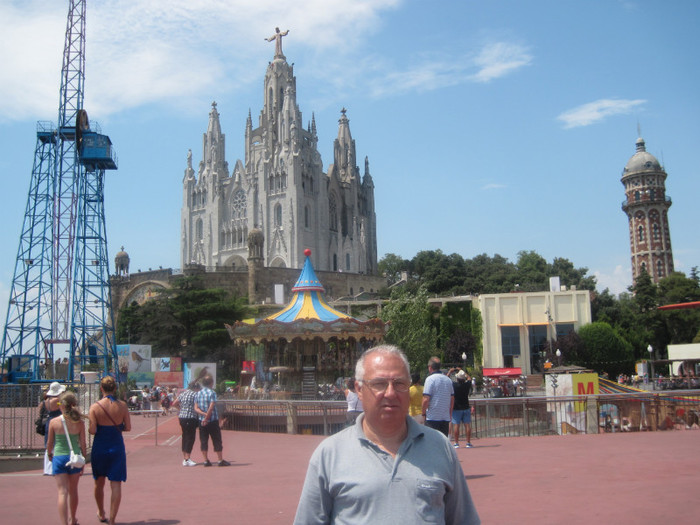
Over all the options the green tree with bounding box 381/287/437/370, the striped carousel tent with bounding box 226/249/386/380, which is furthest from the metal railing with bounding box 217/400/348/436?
the green tree with bounding box 381/287/437/370

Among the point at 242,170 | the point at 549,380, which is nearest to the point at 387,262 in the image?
the point at 242,170

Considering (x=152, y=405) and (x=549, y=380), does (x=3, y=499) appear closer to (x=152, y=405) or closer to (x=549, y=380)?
(x=152, y=405)

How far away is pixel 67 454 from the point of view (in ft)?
21.2

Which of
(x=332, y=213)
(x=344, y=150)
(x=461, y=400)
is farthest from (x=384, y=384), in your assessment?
(x=344, y=150)

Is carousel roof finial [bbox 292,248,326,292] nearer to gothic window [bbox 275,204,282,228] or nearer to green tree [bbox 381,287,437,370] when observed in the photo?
green tree [bbox 381,287,437,370]

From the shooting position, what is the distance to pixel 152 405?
30094 millimetres

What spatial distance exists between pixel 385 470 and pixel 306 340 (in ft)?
75.7

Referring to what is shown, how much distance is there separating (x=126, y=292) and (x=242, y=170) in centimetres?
2204

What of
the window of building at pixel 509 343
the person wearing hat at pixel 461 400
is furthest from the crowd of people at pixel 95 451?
the window of building at pixel 509 343

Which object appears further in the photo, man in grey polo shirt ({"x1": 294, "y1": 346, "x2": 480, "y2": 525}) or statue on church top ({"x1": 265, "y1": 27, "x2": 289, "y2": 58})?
statue on church top ({"x1": 265, "y1": 27, "x2": 289, "y2": 58})

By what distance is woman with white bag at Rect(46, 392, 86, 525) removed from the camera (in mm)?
6325

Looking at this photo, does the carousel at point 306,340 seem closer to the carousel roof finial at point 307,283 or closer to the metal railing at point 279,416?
the carousel roof finial at point 307,283

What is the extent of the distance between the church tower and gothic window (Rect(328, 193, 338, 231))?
108 ft

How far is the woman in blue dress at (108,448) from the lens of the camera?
6332mm
